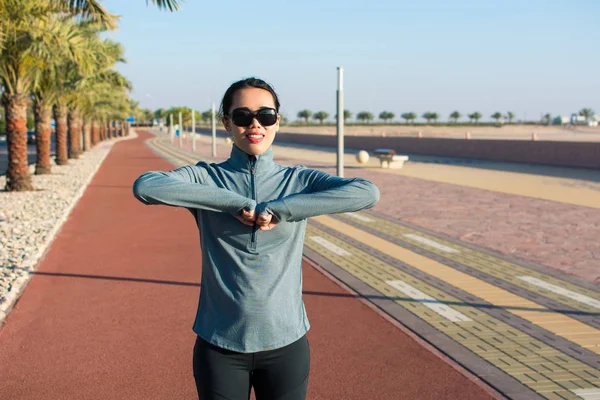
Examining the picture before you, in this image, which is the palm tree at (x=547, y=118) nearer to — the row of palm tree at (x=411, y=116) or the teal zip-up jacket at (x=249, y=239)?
the row of palm tree at (x=411, y=116)

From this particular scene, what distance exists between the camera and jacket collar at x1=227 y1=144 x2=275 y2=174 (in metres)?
2.46

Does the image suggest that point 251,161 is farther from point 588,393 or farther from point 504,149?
point 504,149

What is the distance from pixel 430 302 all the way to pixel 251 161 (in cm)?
512

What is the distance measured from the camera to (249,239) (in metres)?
2.34

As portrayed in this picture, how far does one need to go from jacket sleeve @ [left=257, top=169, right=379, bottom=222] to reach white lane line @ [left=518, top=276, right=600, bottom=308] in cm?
555

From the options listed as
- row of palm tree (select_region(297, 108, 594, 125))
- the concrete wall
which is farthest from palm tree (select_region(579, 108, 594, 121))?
the concrete wall

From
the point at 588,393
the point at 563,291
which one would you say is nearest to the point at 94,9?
the point at 563,291

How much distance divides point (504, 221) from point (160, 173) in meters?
11.7

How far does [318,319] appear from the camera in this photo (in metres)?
6.66

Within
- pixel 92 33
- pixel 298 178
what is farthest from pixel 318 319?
pixel 92 33

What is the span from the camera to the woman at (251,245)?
2.30 meters

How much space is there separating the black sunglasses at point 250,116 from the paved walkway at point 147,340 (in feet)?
9.32

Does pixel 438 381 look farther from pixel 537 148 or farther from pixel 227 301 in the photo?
pixel 537 148

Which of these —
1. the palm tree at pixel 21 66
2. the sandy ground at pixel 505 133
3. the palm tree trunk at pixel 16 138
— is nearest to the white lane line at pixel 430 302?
the palm tree at pixel 21 66
